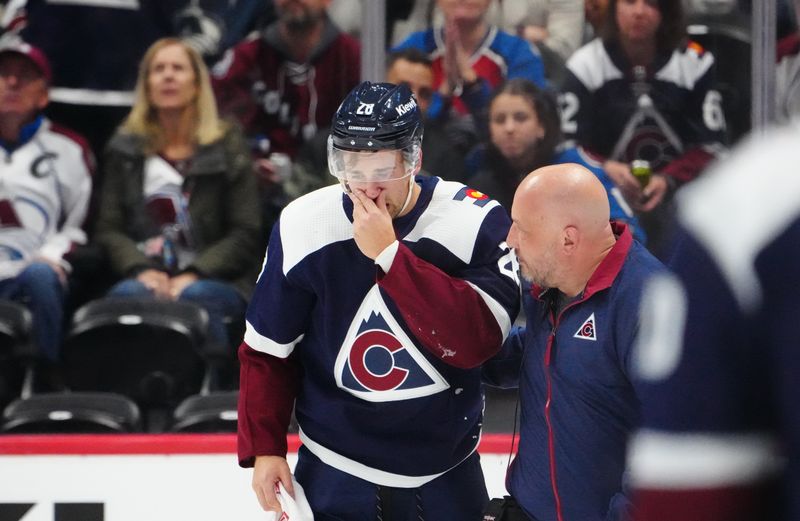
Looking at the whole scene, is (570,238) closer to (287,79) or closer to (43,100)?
(287,79)

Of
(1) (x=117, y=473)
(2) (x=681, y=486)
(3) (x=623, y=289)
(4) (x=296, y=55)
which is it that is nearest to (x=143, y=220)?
(4) (x=296, y=55)

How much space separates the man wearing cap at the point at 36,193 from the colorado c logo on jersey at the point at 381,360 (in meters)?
1.91

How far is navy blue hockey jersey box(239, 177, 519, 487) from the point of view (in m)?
1.92

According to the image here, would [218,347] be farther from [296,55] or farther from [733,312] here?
[733,312]

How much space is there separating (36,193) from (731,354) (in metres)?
3.48

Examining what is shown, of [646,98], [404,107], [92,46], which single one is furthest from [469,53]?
[404,107]

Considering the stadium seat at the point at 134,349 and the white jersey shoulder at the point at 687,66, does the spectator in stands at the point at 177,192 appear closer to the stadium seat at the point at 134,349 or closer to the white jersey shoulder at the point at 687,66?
the stadium seat at the point at 134,349

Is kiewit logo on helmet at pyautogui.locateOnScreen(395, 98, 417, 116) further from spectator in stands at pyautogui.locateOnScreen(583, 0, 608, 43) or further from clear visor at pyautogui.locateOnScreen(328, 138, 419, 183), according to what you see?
spectator in stands at pyautogui.locateOnScreen(583, 0, 608, 43)

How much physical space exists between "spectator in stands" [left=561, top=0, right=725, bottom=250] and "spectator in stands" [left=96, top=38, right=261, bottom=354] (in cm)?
Result: 113

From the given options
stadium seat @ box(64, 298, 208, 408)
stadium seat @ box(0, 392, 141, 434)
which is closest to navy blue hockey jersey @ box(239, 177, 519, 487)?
stadium seat @ box(0, 392, 141, 434)

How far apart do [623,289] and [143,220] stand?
2.39 m

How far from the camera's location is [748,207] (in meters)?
0.54

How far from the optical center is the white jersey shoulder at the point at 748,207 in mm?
542

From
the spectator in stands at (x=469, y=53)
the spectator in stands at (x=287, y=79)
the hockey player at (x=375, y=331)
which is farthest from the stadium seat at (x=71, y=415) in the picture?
the spectator in stands at (x=469, y=53)
